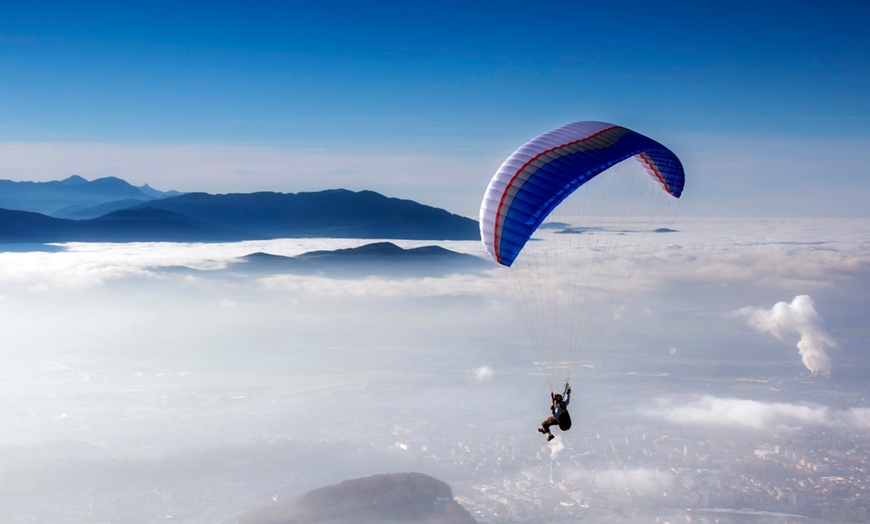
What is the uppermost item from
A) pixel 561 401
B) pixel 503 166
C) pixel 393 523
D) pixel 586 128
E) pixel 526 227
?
pixel 586 128

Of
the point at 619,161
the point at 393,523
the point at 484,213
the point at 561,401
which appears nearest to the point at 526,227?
the point at 484,213

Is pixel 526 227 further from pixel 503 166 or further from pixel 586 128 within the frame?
pixel 586 128

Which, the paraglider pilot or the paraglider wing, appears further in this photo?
the paraglider pilot

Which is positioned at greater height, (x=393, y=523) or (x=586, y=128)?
(x=586, y=128)

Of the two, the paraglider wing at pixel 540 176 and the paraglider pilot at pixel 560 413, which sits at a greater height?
the paraglider wing at pixel 540 176

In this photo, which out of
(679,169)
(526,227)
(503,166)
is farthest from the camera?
(679,169)

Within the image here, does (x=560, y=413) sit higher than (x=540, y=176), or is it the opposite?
(x=540, y=176)

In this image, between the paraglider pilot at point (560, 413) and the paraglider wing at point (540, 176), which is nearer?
the paraglider wing at point (540, 176)

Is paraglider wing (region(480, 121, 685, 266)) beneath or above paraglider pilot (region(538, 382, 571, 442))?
above
